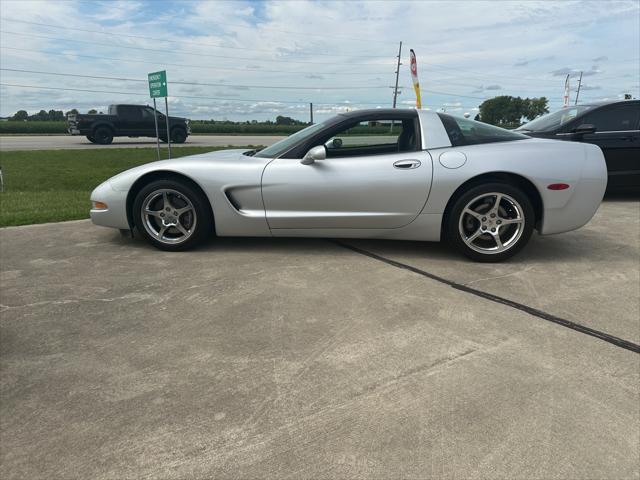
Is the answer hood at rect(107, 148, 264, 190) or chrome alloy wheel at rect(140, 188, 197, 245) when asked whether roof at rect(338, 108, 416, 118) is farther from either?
chrome alloy wheel at rect(140, 188, 197, 245)

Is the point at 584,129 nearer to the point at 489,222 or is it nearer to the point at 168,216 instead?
the point at 489,222

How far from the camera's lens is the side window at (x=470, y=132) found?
3.78 metres

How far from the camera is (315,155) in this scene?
11.9 feet

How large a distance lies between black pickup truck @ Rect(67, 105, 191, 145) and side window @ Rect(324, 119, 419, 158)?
1778cm

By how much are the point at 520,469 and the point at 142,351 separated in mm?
1740

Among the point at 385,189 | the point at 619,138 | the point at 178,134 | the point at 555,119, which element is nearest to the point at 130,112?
the point at 178,134

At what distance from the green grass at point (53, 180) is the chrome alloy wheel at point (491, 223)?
4.21 m

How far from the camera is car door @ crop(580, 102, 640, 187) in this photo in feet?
20.9

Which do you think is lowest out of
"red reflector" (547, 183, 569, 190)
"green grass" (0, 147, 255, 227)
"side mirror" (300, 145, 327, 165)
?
"green grass" (0, 147, 255, 227)

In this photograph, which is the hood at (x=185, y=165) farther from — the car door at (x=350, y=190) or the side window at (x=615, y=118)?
the side window at (x=615, y=118)

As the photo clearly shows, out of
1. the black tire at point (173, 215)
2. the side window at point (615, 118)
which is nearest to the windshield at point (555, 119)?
the side window at point (615, 118)

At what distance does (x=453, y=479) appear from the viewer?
1.50m

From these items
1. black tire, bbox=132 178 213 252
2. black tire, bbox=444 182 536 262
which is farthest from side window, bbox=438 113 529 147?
black tire, bbox=132 178 213 252

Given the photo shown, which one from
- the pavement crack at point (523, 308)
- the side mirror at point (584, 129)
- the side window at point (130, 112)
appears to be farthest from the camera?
the side window at point (130, 112)
